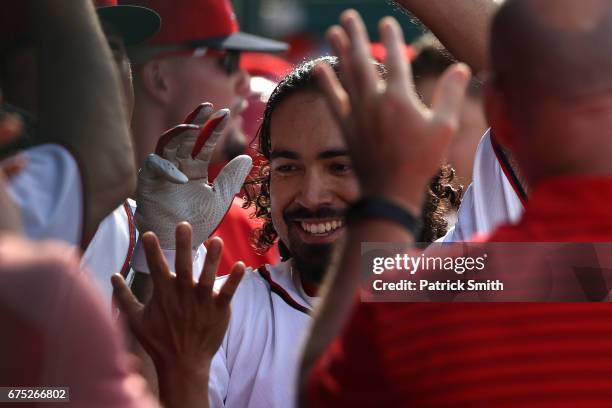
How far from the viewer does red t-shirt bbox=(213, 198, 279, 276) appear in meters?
3.76

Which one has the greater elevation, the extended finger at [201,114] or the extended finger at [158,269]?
the extended finger at [158,269]

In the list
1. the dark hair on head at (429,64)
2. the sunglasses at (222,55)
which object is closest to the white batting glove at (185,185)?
the sunglasses at (222,55)

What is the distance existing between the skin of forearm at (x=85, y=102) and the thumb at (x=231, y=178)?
123cm

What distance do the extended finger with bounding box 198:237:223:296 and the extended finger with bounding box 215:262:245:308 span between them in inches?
0.9

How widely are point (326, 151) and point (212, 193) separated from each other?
33 cm

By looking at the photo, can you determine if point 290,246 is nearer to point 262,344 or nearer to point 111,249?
point 262,344

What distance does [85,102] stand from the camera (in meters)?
1.49

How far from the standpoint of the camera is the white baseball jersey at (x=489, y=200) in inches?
106

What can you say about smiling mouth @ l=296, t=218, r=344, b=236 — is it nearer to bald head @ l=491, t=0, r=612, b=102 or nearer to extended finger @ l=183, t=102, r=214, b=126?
extended finger @ l=183, t=102, r=214, b=126

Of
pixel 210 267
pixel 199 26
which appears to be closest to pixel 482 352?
pixel 210 267

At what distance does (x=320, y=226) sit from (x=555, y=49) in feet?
4.99

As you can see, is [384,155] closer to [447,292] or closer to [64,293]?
[447,292]

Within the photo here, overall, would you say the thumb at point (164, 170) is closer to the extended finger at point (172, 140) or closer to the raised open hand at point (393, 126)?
the extended finger at point (172, 140)

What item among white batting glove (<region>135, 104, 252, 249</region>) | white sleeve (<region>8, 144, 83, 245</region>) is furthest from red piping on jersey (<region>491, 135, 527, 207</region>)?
white sleeve (<region>8, 144, 83, 245</region>)
